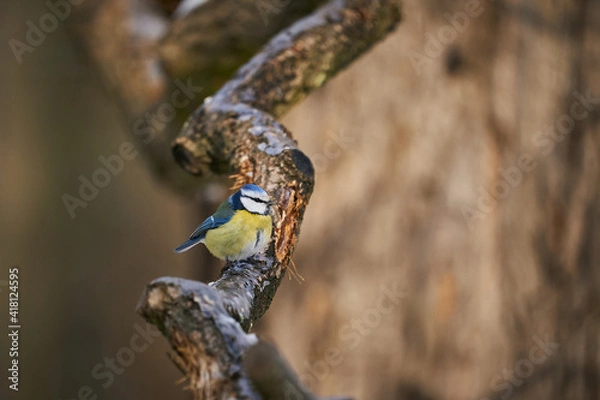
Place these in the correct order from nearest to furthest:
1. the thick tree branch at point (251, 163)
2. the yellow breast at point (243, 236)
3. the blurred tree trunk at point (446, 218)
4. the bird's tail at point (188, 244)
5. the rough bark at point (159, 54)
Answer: the thick tree branch at point (251, 163)
the yellow breast at point (243, 236)
the bird's tail at point (188, 244)
the blurred tree trunk at point (446, 218)
the rough bark at point (159, 54)

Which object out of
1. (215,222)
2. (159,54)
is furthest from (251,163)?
(159,54)

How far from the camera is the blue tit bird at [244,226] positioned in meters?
1.25

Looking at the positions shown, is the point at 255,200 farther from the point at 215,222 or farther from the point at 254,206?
the point at 215,222

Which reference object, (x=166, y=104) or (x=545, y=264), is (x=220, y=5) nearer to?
(x=166, y=104)

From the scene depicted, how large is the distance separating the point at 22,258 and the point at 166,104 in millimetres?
1023

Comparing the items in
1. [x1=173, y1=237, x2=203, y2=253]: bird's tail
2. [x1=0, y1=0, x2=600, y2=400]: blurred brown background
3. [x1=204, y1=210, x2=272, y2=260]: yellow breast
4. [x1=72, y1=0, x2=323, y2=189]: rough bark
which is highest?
[x1=72, y1=0, x2=323, y2=189]: rough bark

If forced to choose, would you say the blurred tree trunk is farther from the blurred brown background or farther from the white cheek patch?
the white cheek patch

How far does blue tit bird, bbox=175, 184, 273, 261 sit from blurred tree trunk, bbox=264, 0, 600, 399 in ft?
4.07

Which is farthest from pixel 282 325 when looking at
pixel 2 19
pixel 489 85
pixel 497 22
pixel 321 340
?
pixel 2 19

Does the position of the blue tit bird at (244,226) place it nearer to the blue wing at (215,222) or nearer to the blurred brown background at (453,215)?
the blue wing at (215,222)

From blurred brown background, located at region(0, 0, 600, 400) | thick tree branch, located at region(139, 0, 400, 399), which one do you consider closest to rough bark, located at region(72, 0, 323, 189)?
blurred brown background, located at region(0, 0, 600, 400)

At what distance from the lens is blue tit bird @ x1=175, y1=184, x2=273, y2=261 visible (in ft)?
4.09

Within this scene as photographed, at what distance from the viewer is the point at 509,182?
2666 mm

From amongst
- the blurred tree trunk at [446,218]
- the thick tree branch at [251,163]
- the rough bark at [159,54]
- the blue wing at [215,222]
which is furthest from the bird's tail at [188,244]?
the rough bark at [159,54]
